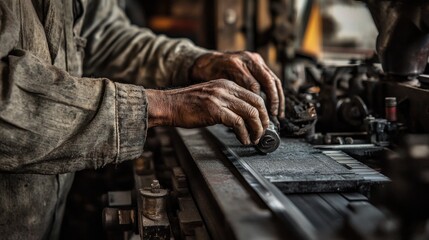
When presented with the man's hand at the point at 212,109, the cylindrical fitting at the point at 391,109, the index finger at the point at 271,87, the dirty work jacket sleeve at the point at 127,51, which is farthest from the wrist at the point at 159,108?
the dirty work jacket sleeve at the point at 127,51

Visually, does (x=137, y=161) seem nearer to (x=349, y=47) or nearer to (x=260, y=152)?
(x=260, y=152)

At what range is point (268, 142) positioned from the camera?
57.2 inches

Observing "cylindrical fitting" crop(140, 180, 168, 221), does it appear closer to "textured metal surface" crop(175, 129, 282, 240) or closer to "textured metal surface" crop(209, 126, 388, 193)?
"textured metal surface" crop(175, 129, 282, 240)

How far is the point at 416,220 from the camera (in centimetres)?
75

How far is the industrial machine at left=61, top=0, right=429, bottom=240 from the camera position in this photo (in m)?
0.82

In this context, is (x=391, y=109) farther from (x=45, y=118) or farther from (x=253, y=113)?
(x=45, y=118)

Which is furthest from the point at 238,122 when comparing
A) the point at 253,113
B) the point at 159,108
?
the point at 159,108

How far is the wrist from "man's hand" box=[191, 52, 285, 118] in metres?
0.41

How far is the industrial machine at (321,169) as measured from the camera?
819 millimetres

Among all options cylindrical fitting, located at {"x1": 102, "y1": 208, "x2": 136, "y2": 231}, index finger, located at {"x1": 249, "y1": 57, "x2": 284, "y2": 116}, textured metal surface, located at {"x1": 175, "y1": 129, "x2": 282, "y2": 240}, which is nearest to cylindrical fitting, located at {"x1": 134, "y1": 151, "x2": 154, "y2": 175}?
textured metal surface, located at {"x1": 175, "y1": 129, "x2": 282, "y2": 240}

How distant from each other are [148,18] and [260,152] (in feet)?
20.0

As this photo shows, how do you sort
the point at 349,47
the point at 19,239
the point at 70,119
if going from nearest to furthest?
1. the point at 70,119
2. the point at 19,239
3. the point at 349,47

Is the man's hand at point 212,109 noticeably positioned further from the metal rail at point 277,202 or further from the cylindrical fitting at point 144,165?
the cylindrical fitting at point 144,165

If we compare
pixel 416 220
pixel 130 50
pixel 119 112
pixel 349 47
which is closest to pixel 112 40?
pixel 130 50
